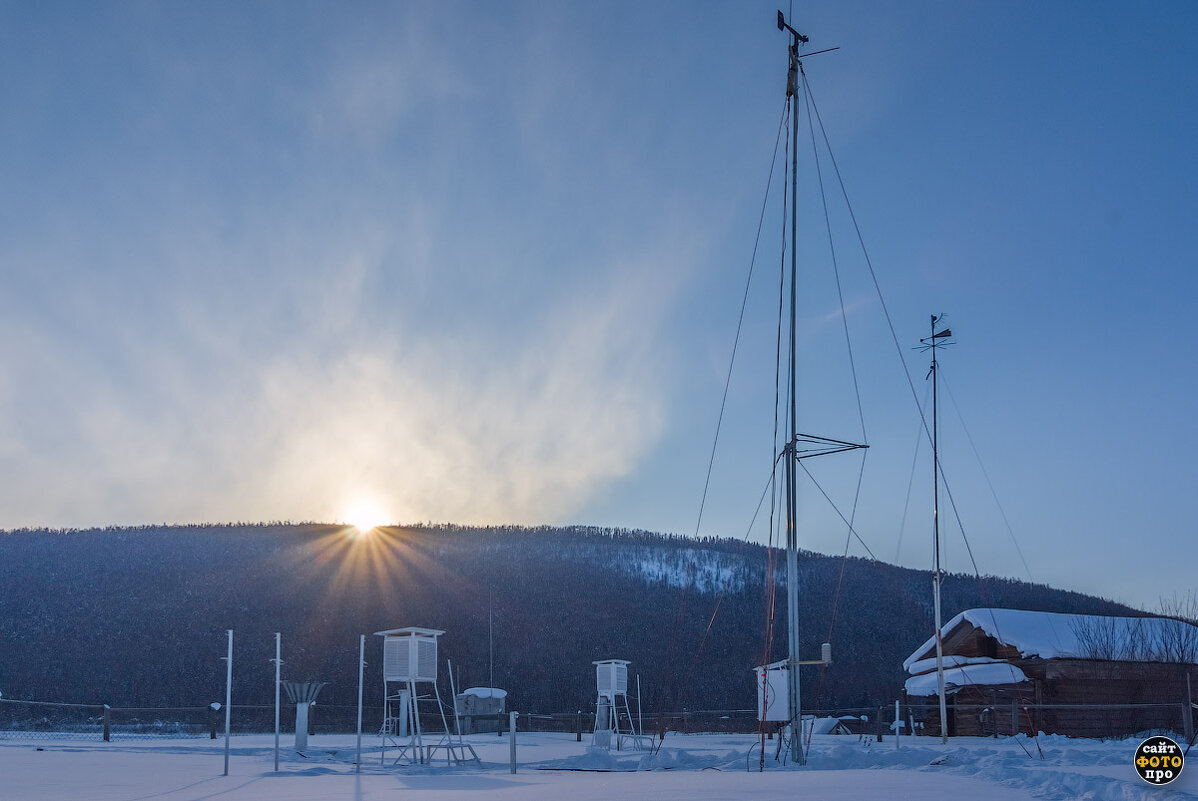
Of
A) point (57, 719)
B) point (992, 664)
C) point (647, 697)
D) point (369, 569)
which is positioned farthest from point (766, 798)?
point (369, 569)

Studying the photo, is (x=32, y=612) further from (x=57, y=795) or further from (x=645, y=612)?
(x=57, y=795)

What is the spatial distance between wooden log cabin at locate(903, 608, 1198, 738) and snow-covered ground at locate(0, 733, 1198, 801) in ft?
A: 44.2

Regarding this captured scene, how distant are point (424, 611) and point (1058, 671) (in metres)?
84.5

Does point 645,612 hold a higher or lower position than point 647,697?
higher

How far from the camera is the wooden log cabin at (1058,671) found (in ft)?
120

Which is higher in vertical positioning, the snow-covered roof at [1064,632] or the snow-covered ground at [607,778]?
the snow-covered roof at [1064,632]

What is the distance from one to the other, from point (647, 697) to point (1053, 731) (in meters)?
61.2

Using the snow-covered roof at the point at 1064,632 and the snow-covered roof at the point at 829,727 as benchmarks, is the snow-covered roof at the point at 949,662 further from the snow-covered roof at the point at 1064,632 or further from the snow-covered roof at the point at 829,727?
the snow-covered roof at the point at 829,727

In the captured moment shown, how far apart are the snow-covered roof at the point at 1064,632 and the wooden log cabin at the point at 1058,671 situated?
42 millimetres

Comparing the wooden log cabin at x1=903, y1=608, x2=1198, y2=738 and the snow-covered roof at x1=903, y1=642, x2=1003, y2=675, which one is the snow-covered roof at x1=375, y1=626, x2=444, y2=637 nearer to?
the wooden log cabin at x1=903, y1=608, x2=1198, y2=738

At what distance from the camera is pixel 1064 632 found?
38.7 meters

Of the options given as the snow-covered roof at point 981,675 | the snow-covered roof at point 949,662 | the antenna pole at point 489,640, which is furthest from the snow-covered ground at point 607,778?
the antenna pole at point 489,640

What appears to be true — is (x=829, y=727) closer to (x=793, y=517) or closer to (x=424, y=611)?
(x=793, y=517)

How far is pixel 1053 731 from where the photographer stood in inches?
1421
